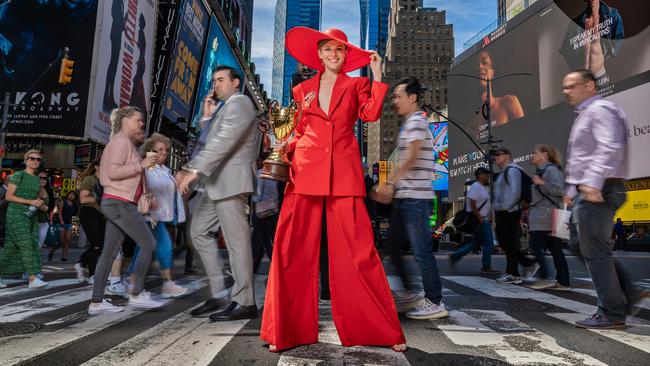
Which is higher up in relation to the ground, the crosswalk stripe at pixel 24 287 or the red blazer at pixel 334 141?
the red blazer at pixel 334 141

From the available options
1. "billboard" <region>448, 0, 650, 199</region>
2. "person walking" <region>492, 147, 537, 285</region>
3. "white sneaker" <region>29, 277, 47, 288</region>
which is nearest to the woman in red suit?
"person walking" <region>492, 147, 537, 285</region>

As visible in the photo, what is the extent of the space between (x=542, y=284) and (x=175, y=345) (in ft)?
17.0

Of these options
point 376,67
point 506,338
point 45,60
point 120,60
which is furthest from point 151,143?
point 45,60

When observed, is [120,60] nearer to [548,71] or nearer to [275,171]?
[275,171]

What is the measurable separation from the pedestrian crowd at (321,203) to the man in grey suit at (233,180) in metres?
0.01

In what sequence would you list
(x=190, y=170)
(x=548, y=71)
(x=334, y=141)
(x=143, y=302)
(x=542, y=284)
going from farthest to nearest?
1. (x=548, y=71)
2. (x=542, y=284)
3. (x=143, y=302)
4. (x=190, y=170)
5. (x=334, y=141)

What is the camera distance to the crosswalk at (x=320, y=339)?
8.77 ft

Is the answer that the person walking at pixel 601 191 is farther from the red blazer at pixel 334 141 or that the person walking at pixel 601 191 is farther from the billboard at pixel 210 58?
the billboard at pixel 210 58

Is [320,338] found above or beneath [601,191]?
beneath

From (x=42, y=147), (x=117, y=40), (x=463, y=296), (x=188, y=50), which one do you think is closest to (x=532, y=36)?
(x=188, y=50)

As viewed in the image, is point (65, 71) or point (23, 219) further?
point (65, 71)

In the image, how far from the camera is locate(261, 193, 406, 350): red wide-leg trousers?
9.30 ft

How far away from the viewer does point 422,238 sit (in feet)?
14.0

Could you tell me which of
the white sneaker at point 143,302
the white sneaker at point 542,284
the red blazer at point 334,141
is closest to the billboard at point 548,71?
the white sneaker at point 542,284
